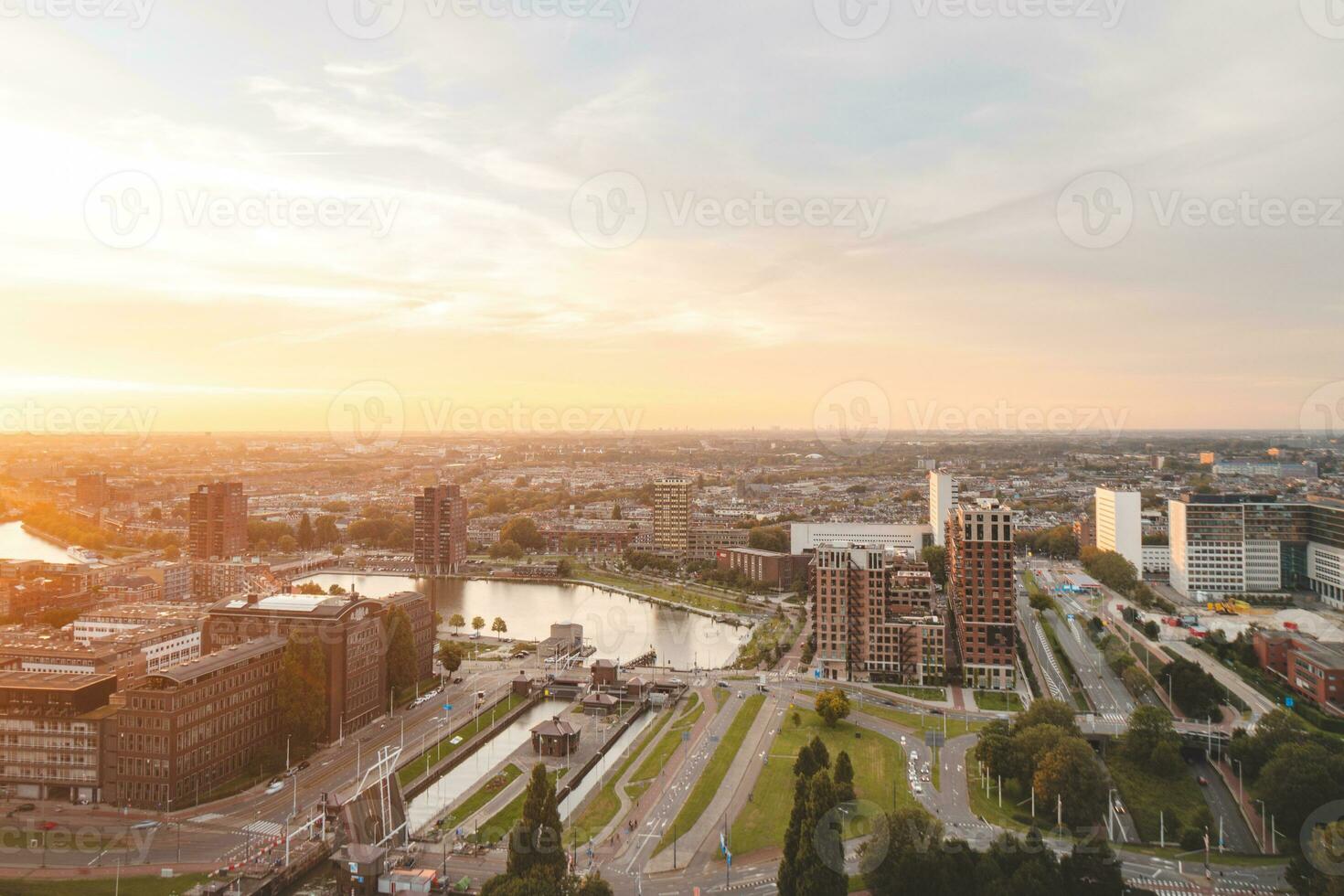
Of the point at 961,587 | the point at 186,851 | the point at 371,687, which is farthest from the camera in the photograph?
the point at 961,587

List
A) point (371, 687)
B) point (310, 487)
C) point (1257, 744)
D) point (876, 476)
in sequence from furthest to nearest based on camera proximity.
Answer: point (876, 476)
point (310, 487)
point (371, 687)
point (1257, 744)

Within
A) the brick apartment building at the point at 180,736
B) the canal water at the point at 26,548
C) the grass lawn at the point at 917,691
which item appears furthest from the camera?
the canal water at the point at 26,548

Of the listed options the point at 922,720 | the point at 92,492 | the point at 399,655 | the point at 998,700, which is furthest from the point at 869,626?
the point at 92,492

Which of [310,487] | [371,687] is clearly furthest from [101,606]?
[310,487]

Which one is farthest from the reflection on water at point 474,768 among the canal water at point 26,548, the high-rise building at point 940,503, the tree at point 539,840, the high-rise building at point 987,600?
the canal water at point 26,548

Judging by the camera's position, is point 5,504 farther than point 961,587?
Yes

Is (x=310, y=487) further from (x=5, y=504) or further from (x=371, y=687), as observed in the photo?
(x=371, y=687)

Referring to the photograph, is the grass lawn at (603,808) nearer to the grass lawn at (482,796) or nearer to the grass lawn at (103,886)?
the grass lawn at (482,796)
